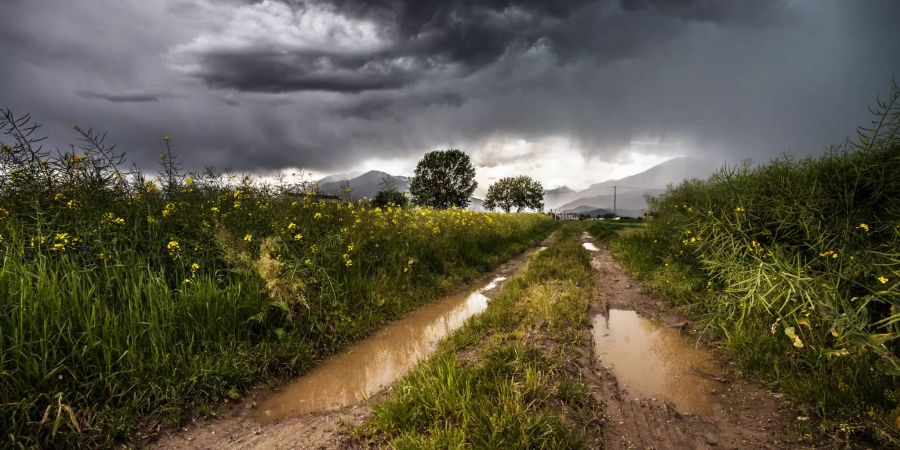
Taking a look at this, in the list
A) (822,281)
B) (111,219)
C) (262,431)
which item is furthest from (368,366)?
(822,281)

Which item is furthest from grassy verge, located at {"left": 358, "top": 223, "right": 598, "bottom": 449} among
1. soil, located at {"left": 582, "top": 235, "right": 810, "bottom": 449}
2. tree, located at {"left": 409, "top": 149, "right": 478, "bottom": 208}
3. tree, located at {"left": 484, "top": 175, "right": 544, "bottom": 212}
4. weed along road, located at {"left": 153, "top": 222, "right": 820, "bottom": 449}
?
tree, located at {"left": 484, "top": 175, "right": 544, "bottom": 212}

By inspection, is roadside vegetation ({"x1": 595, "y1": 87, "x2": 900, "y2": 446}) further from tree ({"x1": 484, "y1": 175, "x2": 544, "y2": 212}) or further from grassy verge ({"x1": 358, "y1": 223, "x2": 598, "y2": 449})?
tree ({"x1": 484, "y1": 175, "x2": 544, "y2": 212})

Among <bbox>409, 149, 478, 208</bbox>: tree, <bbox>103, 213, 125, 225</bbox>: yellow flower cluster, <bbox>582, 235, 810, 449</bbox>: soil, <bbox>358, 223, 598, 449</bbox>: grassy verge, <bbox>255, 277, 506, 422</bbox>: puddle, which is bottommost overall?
<bbox>255, 277, 506, 422</bbox>: puddle

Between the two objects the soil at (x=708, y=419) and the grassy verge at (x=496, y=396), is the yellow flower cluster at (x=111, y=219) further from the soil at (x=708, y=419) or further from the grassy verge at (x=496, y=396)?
the soil at (x=708, y=419)

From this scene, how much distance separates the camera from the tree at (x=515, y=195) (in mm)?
91562

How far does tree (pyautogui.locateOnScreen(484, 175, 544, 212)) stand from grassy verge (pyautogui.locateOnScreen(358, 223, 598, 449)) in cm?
8609

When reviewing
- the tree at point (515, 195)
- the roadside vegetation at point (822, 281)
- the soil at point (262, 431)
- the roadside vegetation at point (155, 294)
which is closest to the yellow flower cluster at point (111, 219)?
the roadside vegetation at point (155, 294)

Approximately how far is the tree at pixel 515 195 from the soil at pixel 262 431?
3448 inches

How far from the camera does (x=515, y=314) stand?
602 cm

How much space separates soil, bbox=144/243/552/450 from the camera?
10.7 feet

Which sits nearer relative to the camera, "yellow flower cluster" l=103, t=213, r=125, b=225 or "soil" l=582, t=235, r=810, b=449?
"soil" l=582, t=235, r=810, b=449

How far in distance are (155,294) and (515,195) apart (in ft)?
296

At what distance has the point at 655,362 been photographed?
498cm

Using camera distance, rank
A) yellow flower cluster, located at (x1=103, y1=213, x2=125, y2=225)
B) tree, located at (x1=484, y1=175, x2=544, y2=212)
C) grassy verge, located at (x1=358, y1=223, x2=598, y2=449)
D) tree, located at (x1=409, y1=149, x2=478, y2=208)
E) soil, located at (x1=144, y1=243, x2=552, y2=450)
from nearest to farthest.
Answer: grassy verge, located at (x1=358, y1=223, x2=598, y2=449) < soil, located at (x1=144, y1=243, x2=552, y2=450) < yellow flower cluster, located at (x1=103, y1=213, x2=125, y2=225) < tree, located at (x1=409, y1=149, x2=478, y2=208) < tree, located at (x1=484, y1=175, x2=544, y2=212)
